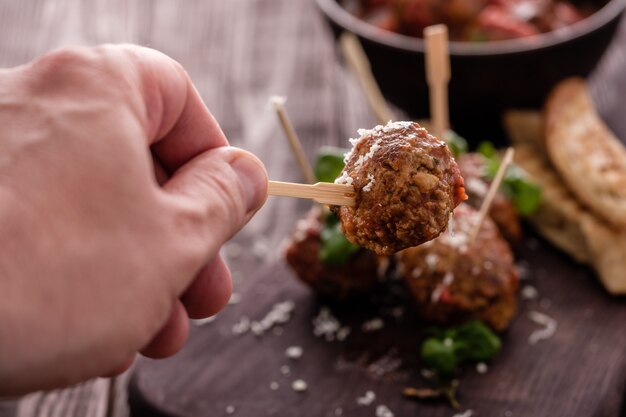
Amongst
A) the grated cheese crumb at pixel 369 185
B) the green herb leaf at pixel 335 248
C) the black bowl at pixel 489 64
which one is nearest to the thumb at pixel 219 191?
the grated cheese crumb at pixel 369 185

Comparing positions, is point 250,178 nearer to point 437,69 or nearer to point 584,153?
point 437,69

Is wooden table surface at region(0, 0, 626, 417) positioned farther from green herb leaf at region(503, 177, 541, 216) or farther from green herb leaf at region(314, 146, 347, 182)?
green herb leaf at region(503, 177, 541, 216)

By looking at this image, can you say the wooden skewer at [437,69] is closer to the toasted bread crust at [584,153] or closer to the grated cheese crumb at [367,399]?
the toasted bread crust at [584,153]

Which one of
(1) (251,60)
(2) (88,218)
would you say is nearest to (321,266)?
(2) (88,218)

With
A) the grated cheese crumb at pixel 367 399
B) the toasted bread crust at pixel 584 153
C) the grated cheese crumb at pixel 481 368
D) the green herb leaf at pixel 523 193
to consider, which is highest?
the toasted bread crust at pixel 584 153

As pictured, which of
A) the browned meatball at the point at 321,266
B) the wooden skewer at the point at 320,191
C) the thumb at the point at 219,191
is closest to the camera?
the thumb at the point at 219,191

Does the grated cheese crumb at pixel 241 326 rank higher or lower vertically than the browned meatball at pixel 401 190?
lower
